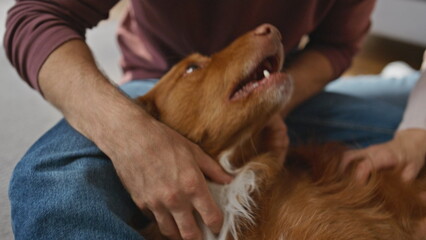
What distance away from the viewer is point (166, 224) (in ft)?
2.95

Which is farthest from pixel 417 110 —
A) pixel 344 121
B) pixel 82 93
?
pixel 82 93

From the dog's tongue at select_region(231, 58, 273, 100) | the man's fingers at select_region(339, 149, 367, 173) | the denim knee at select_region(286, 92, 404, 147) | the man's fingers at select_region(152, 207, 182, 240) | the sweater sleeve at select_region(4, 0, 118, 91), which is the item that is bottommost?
→ the denim knee at select_region(286, 92, 404, 147)

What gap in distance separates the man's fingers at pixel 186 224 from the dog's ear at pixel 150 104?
1.04 feet

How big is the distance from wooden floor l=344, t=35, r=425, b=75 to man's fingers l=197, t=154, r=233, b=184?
203cm

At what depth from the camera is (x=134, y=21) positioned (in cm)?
151

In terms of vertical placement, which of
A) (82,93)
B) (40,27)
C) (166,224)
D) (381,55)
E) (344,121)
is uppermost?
(40,27)

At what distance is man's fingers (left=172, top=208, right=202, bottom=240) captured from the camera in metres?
0.87

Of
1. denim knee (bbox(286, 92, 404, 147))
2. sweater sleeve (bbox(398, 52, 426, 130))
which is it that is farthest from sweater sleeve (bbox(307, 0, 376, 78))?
sweater sleeve (bbox(398, 52, 426, 130))

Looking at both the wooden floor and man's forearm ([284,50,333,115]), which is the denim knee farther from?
the wooden floor

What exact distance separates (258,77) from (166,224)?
461 millimetres

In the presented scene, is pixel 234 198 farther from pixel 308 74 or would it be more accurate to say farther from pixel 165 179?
pixel 308 74

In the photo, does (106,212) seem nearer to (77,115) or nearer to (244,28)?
(77,115)

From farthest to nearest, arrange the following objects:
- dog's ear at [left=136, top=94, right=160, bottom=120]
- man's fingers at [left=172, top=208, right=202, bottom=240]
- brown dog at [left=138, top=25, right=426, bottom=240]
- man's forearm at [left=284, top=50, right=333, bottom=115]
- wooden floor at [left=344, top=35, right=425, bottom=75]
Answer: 1. wooden floor at [left=344, top=35, right=425, bottom=75]
2. man's forearm at [left=284, top=50, right=333, bottom=115]
3. dog's ear at [left=136, top=94, right=160, bottom=120]
4. brown dog at [left=138, top=25, right=426, bottom=240]
5. man's fingers at [left=172, top=208, right=202, bottom=240]

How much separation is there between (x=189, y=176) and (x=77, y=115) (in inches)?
11.9
